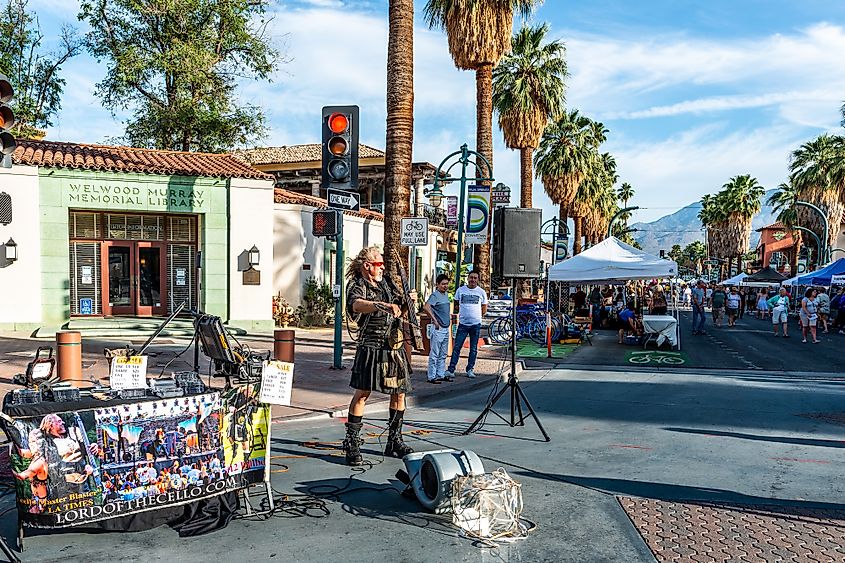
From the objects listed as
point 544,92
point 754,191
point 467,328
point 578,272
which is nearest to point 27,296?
point 467,328

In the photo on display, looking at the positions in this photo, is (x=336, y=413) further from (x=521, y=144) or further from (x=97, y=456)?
(x=521, y=144)

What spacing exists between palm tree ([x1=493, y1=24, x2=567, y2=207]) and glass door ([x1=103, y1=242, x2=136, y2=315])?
1630 cm

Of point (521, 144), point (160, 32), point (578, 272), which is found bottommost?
point (578, 272)

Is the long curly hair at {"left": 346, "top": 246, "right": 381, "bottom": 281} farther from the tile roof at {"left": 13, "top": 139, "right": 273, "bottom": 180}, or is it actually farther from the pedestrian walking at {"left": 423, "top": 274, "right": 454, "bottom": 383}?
the tile roof at {"left": 13, "top": 139, "right": 273, "bottom": 180}

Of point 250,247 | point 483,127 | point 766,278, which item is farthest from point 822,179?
point 250,247

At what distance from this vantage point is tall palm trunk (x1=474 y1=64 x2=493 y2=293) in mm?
22672

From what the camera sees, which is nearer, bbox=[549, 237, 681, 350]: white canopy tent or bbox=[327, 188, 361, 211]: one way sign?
bbox=[327, 188, 361, 211]: one way sign

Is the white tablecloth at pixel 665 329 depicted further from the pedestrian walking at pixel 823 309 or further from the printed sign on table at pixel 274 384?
the printed sign on table at pixel 274 384

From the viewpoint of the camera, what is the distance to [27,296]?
17578mm

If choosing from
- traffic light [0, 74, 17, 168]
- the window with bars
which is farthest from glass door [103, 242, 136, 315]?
traffic light [0, 74, 17, 168]

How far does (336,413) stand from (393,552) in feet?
14.5

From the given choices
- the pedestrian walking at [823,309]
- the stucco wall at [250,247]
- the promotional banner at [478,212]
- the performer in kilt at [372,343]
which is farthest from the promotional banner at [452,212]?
the pedestrian walking at [823,309]

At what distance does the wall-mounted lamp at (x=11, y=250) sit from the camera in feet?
56.5

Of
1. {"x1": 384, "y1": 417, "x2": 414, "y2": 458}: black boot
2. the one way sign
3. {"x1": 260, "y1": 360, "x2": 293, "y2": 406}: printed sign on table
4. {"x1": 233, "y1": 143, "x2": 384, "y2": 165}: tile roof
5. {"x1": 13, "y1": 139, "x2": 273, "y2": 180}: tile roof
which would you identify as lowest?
{"x1": 384, "y1": 417, "x2": 414, "y2": 458}: black boot
